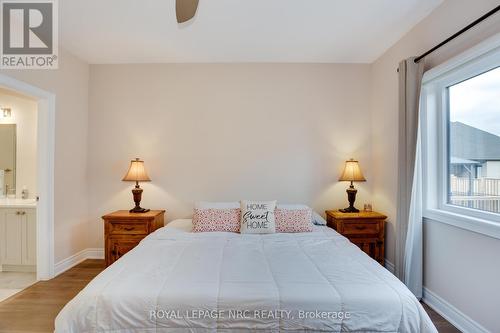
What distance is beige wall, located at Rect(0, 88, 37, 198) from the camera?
11.8 ft

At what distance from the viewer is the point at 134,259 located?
1993mm

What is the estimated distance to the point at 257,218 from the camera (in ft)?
9.32

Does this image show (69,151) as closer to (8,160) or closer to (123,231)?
(8,160)

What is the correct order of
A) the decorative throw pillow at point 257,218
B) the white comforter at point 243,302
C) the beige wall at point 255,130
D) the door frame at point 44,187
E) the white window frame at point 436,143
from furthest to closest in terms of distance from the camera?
the beige wall at point 255,130 < the door frame at point 44,187 < the decorative throw pillow at point 257,218 < the white window frame at point 436,143 < the white comforter at point 243,302

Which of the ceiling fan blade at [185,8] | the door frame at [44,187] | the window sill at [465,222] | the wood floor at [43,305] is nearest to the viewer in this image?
the ceiling fan blade at [185,8]

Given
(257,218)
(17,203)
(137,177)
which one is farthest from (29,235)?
(257,218)

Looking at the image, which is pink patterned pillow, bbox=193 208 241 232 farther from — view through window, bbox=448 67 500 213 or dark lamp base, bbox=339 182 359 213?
view through window, bbox=448 67 500 213

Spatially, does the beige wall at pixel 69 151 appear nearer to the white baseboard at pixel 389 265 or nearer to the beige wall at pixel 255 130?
the beige wall at pixel 255 130

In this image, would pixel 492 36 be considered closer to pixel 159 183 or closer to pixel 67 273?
pixel 159 183

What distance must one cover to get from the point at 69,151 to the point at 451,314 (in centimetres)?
425


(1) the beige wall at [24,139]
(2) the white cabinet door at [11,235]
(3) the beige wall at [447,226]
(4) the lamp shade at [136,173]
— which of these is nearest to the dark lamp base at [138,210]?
(4) the lamp shade at [136,173]

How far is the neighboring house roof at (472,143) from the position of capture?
6.63ft

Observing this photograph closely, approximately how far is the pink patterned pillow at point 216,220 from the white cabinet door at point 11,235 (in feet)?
7.09

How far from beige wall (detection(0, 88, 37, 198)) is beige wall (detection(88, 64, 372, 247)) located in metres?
1.50
